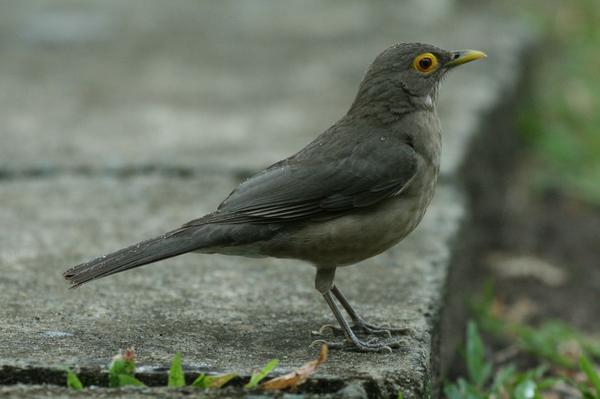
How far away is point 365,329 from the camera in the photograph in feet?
12.5

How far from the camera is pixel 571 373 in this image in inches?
182

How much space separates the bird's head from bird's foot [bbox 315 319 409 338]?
1.03m

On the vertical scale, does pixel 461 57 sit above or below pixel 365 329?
above

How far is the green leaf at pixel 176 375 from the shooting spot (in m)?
3.07

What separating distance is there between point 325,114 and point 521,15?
4.45m

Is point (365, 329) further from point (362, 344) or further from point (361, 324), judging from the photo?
point (362, 344)

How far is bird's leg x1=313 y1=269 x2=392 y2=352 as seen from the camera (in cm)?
359

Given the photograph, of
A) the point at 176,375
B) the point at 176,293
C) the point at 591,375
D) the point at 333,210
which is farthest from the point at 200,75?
the point at 176,375

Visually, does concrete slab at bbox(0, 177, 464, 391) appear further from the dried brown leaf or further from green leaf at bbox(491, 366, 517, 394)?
green leaf at bbox(491, 366, 517, 394)

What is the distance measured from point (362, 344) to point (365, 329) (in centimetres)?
22

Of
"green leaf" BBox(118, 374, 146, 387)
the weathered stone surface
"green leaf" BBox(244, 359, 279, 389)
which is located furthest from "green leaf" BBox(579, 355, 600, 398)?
"green leaf" BBox(118, 374, 146, 387)

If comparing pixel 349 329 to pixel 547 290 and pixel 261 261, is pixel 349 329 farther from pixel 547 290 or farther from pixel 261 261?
pixel 547 290

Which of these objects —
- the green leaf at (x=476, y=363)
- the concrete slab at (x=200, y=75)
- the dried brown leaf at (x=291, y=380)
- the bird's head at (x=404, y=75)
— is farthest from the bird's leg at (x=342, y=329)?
the concrete slab at (x=200, y=75)

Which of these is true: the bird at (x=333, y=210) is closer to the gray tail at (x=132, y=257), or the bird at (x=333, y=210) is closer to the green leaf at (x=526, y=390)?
the gray tail at (x=132, y=257)
